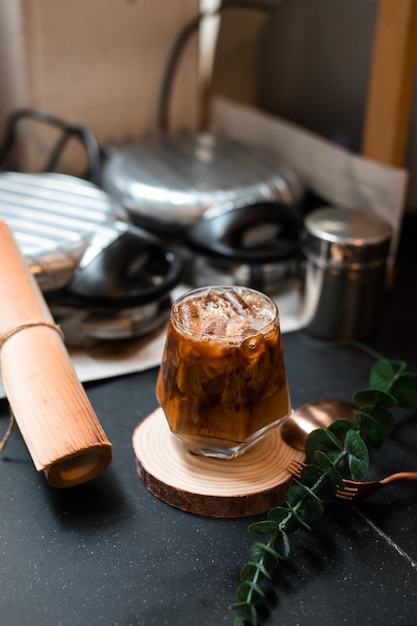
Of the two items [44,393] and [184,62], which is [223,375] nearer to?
[44,393]

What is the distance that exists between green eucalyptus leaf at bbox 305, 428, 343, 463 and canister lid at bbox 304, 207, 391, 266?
0.88 feet

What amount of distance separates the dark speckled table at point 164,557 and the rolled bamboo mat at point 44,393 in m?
0.04

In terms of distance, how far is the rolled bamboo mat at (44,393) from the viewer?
581 millimetres

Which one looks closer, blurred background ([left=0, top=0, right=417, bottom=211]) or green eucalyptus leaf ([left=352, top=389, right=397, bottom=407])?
green eucalyptus leaf ([left=352, top=389, right=397, bottom=407])

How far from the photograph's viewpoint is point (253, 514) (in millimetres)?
620

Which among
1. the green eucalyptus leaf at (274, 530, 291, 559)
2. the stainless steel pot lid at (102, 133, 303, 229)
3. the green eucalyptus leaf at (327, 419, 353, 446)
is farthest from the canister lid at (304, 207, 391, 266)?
the green eucalyptus leaf at (274, 530, 291, 559)

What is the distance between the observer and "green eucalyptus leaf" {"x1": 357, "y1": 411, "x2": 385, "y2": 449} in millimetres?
650

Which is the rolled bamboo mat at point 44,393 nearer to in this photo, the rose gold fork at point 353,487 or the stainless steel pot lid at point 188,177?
the rose gold fork at point 353,487

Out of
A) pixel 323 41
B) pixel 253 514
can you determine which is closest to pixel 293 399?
pixel 253 514

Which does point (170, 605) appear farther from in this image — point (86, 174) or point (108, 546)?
point (86, 174)

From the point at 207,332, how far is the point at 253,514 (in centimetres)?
15

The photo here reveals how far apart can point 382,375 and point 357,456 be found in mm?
147

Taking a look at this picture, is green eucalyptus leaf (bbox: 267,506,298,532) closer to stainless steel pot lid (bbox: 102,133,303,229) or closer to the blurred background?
stainless steel pot lid (bbox: 102,133,303,229)

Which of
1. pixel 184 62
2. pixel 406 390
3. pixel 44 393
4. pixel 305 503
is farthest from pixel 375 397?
pixel 184 62
